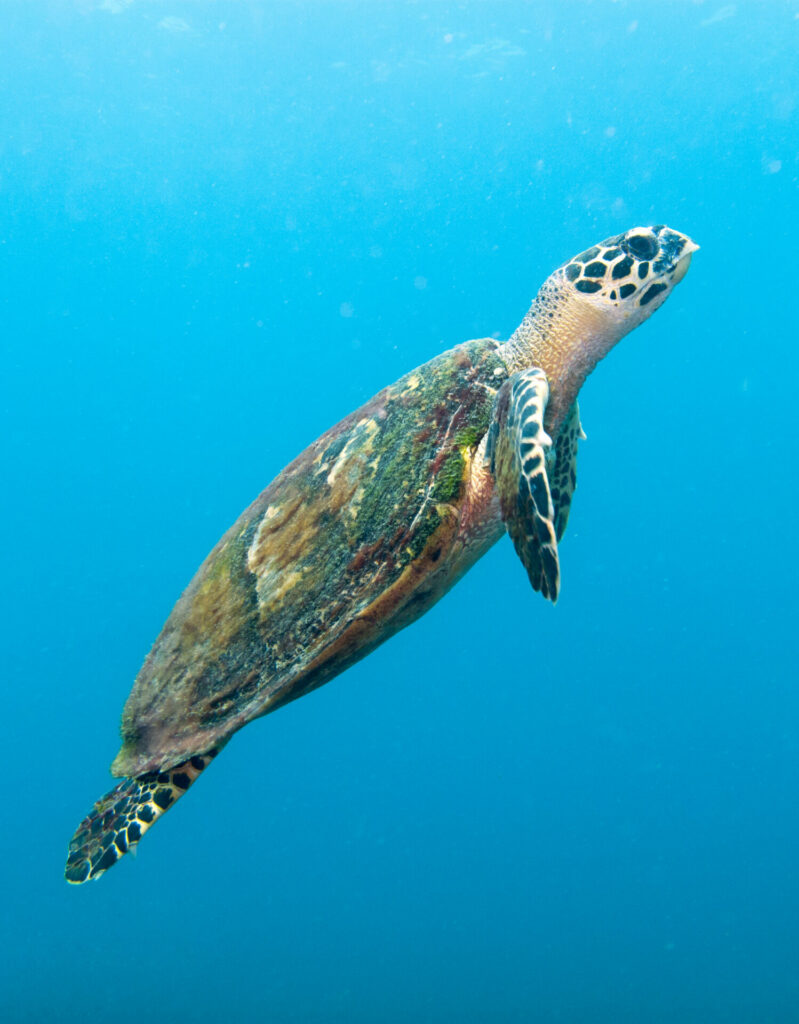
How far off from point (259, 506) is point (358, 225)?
5317 cm

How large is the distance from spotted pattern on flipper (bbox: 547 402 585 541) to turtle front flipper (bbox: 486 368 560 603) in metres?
1.05

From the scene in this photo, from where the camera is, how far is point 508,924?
1995 centimetres

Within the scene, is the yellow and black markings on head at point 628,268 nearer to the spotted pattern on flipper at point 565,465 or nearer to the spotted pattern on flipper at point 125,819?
the spotted pattern on flipper at point 565,465

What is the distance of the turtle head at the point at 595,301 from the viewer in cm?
324

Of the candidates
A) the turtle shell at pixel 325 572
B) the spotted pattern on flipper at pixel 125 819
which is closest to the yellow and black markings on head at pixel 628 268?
the turtle shell at pixel 325 572

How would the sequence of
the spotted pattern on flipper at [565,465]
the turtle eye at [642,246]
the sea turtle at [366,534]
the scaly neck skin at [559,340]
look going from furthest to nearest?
the spotted pattern on flipper at [565,465] → the scaly neck skin at [559,340] → the turtle eye at [642,246] → the sea turtle at [366,534]

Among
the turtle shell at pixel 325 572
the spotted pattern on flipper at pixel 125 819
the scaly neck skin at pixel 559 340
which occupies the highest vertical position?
the scaly neck skin at pixel 559 340

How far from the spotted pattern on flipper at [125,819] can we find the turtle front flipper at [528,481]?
1843 mm

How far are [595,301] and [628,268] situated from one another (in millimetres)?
223

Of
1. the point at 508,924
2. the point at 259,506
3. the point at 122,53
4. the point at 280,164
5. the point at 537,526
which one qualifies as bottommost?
the point at 508,924

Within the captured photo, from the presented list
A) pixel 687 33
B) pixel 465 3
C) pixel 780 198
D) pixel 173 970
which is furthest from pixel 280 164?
pixel 173 970

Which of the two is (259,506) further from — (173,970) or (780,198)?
(780,198)

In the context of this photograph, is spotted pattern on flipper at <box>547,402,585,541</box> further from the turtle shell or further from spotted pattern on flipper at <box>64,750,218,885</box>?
spotted pattern on flipper at <box>64,750,218,885</box>

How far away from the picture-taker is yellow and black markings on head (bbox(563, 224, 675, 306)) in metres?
3.23
